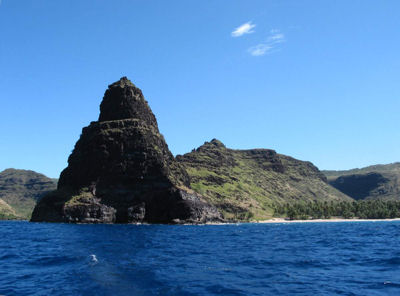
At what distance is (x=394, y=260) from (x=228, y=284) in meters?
23.1

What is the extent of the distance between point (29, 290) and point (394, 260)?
3705 centimetres

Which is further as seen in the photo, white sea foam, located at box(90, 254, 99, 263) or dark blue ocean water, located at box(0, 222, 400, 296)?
white sea foam, located at box(90, 254, 99, 263)

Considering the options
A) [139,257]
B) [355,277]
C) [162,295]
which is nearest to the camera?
[162,295]

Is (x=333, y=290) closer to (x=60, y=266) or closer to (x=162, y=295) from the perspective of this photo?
(x=162, y=295)

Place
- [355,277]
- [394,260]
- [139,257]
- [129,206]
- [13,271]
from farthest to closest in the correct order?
[129,206], [139,257], [394,260], [13,271], [355,277]

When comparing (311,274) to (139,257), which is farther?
(139,257)

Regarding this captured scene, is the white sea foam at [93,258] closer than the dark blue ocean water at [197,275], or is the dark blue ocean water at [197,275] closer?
the dark blue ocean water at [197,275]

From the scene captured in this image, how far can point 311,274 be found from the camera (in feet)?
97.7

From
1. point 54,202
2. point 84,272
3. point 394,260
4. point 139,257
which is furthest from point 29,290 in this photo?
point 54,202

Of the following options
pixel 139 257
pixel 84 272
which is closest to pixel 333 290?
pixel 84 272

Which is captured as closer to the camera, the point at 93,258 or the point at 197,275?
the point at 197,275

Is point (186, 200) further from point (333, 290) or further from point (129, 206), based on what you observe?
point (333, 290)

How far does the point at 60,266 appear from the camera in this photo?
109 ft

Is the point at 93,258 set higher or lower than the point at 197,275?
higher
